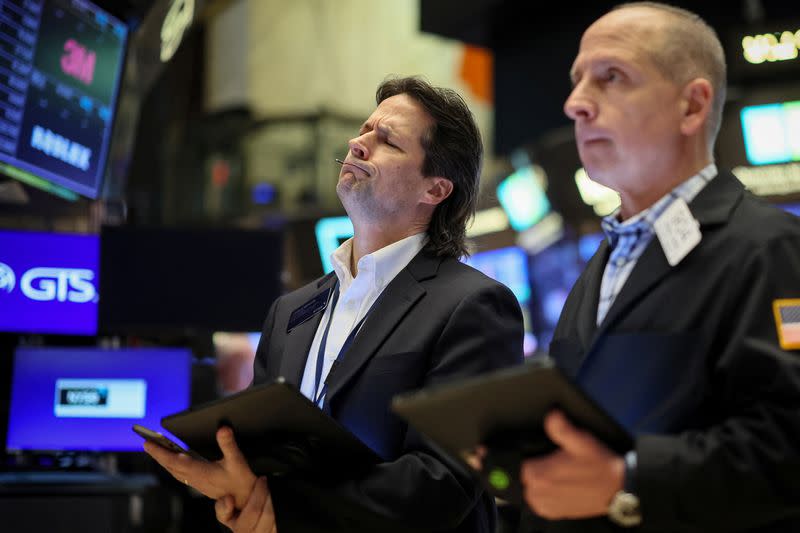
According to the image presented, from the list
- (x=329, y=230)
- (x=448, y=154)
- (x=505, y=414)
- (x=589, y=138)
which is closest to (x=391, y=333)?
(x=448, y=154)

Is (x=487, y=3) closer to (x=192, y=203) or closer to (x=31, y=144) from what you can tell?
(x=31, y=144)

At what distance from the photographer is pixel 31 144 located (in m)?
3.99

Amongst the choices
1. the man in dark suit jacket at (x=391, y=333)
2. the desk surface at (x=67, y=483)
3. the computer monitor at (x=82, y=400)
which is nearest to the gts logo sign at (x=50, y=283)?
the computer monitor at (x=82, y=400)

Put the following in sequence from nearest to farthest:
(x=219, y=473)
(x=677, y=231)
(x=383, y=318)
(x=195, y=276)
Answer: (x=677, y=231), (x=219, y=473), (x=383, y=318), (x=195, y=276)

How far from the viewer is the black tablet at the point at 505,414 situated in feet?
5.32

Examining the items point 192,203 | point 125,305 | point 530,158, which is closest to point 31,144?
point 125,305

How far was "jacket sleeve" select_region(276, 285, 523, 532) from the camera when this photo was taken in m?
2.31

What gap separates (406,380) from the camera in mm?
2518

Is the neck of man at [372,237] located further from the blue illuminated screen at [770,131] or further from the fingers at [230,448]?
the blue illuminated screen at [770,131]

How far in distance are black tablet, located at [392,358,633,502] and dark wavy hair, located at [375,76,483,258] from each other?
3.86 ft

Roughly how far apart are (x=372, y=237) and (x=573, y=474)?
1331 millimetres

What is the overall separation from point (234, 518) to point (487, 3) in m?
8.04

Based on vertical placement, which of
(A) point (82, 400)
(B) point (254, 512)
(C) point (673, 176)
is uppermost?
(C) point (673, 176)

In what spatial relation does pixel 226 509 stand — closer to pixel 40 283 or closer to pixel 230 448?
pixel 230 448
